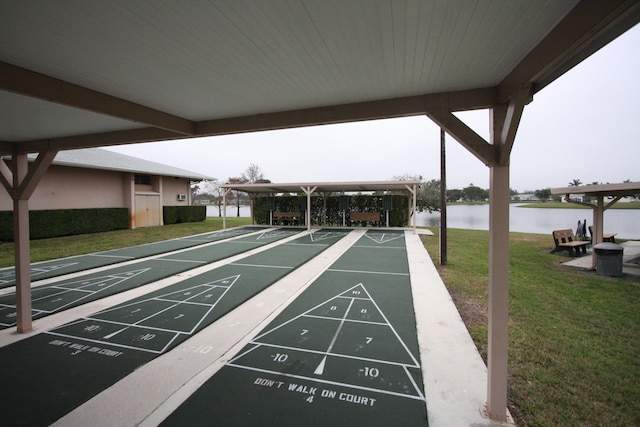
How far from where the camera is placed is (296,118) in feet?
10.9

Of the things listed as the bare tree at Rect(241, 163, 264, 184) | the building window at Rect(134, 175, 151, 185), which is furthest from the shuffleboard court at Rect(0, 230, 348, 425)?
the bare tree at Rect(241, 163, 264, 184)

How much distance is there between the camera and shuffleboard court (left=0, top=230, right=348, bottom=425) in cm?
257

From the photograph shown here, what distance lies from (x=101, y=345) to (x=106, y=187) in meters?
15.1

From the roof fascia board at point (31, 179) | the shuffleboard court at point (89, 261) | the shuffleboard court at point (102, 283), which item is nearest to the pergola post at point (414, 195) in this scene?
the shuffleboard court at point (102, 283)

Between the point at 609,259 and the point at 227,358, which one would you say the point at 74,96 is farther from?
the point at 609,259

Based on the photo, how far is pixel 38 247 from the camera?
1022 centimetres

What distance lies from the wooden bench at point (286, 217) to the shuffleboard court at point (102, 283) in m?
8.59

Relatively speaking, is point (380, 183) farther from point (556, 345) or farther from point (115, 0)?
point (115, 0)

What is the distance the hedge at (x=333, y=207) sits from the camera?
17.1 m

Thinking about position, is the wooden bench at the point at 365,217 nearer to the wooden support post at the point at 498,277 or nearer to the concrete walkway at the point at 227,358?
the concrete walkway at the point at 227,358

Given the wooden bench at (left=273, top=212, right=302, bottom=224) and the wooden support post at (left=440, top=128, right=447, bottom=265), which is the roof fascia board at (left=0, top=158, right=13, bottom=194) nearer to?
the wooden support post at (left=440, top=128, right=447, bottom=265)

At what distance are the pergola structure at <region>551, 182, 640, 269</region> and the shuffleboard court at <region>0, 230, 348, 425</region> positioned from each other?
846 centimetres

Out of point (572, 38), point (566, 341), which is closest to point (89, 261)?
point (572, 38)

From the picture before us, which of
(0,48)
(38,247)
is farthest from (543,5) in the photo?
(38,247)
